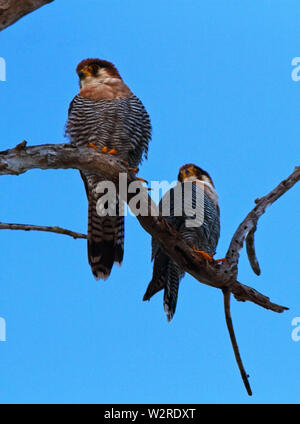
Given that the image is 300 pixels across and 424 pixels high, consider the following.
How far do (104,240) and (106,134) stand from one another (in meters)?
1.02

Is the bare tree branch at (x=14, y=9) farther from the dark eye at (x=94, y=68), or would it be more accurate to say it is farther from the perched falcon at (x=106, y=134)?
the dark eye at (x=94, y=68)

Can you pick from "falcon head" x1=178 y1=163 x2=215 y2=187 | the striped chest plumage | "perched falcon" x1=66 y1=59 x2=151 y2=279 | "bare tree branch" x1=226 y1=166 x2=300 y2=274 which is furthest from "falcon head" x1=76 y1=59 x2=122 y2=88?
"bare tree branch" x1=226 y1=166 x2=300 y2=274

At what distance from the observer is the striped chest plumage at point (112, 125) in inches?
218

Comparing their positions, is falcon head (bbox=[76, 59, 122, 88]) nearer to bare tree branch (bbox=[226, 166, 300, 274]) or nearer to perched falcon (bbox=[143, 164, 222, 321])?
perched falcon (bbox=[143, 164, 222, 321])

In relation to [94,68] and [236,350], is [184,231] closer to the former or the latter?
[94,68]

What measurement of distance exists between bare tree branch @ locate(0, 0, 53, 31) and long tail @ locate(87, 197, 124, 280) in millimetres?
2098

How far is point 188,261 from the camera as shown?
432 centimetres

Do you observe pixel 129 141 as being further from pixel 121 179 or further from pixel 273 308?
pixel 273 308

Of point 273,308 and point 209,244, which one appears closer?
point 273,308

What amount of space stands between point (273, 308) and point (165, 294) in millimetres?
1939

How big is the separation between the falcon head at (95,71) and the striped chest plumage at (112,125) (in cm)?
39

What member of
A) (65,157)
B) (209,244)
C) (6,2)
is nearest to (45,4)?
(6,2)

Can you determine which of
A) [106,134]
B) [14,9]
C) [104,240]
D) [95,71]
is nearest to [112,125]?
[106,134]
